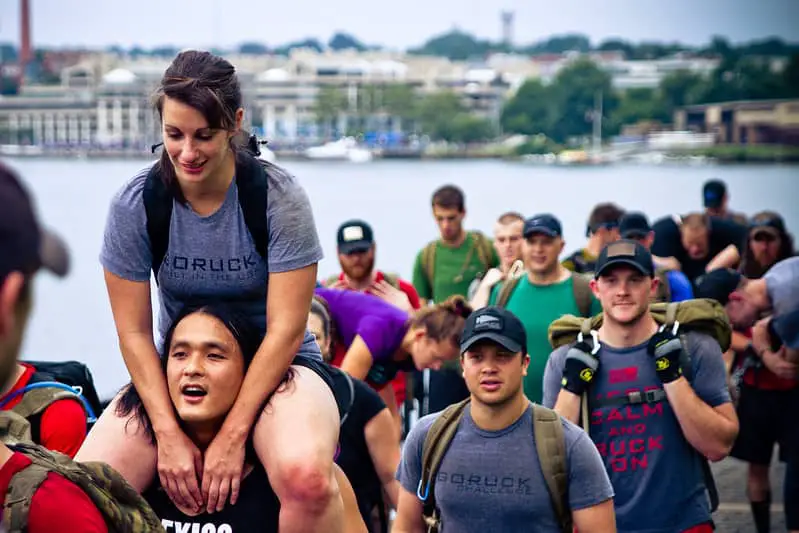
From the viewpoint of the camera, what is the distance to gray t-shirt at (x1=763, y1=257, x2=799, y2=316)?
7727 mm

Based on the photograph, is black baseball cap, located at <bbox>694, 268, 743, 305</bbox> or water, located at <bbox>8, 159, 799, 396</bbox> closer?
black baseball cap, located at <bbox>694, 268, 743, 305</bbox>

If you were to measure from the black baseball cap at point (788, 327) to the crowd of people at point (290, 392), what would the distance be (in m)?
0.03

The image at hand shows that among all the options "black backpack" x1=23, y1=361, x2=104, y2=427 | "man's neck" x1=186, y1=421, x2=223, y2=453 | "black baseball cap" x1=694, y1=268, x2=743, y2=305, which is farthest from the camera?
"black baseball cap" x1=694, y1=268, x2=743, y2=305

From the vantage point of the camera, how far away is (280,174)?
176 inches

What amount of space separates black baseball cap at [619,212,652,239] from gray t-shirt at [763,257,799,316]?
2021 millimetres

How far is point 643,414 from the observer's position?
6094 millimetres

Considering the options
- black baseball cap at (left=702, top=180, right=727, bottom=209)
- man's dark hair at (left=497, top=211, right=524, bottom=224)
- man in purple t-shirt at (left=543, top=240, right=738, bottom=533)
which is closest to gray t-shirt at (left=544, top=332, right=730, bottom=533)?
man in purple t-shirt at (left=543, top=240, right=738, bottom=533)

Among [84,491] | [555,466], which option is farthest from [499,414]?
[84,491]

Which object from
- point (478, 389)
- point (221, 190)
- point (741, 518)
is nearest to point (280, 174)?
point (221, 190)

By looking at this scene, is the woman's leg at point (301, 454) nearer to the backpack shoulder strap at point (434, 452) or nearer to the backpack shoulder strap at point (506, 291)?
the backpack shoulder strap at point (434, 452)

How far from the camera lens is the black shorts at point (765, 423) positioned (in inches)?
345

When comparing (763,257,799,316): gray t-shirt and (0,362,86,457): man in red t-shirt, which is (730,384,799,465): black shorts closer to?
(763,257,799,316): gray t-shirt

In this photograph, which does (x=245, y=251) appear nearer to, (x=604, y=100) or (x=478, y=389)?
(x=478, y=389)

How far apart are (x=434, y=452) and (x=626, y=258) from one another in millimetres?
1409
